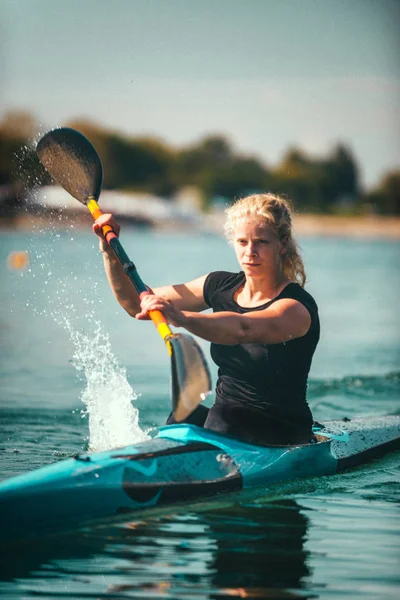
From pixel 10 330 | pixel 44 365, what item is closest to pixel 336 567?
pixel 44 365

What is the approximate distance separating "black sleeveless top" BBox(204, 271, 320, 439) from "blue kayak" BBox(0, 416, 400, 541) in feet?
0.65

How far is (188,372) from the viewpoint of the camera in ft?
14.9

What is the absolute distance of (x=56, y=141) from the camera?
540 cm

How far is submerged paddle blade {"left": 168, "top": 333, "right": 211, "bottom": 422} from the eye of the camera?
14.8ft

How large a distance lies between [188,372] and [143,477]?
0.50 metres

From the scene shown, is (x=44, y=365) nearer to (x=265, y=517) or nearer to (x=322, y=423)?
(x=322, y=423)

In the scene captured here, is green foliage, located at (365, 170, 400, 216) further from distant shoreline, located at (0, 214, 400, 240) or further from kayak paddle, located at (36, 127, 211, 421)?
kayak paddle, located at (36, 127, 211, 421)

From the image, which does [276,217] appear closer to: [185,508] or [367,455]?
[185,508]

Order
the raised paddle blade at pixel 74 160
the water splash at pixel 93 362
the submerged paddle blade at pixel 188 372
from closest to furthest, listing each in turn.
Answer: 1. the submerged paddle blade at pixel 188 372
2. the raised paddle blade at pixel 74 160
3. the water splash at pixel 93 362

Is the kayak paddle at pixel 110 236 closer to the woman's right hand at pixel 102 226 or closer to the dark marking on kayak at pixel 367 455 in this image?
the woman's right hand at pixel 102 226

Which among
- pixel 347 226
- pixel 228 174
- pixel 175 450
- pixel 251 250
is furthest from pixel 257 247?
pixel 228 174

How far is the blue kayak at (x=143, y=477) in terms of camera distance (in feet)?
13.4

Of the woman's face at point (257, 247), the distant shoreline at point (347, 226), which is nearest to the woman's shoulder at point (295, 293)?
the woman's face at point (257, 247)

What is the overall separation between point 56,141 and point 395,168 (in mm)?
58772
